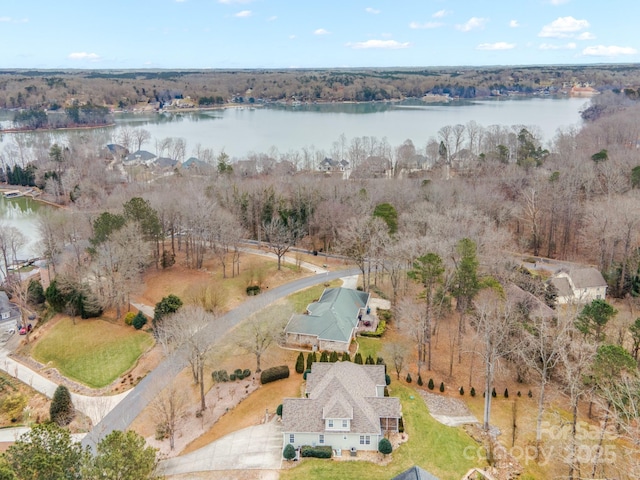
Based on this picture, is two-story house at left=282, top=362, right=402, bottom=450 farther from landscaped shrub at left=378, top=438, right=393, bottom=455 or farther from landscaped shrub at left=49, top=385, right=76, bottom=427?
landscaped shrub at left=49, top=385, right=76, bottom=427

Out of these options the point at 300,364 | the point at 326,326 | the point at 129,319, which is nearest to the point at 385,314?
the point at 326,326

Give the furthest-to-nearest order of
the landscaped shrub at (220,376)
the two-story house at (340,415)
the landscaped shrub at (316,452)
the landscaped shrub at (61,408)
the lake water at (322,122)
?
the lake water at (322,122) < the landscaped shrub at (220,376) < the landscaped shrub at (61,408) < the two-story house at (340,415) < the landscaped shrub at (316,452)

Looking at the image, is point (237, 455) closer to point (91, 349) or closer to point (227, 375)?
point (227, 375)

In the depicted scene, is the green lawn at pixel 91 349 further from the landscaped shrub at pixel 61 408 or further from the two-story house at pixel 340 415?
the two-story house at pixel 340 415

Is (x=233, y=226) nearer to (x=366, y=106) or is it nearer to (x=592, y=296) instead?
(x=592, y=296)

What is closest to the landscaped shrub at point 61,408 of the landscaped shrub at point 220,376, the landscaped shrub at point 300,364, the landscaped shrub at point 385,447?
the landscaped shrub at point 220,376

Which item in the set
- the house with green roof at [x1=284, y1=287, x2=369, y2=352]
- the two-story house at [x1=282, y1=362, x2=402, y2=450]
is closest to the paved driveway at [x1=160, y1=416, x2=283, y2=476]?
the two-story house at [x1=282, y1=362, x2=402, y2=450]
